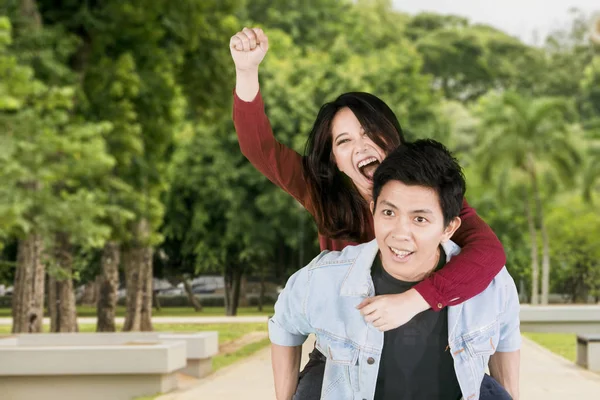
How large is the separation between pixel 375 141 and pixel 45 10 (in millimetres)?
12938

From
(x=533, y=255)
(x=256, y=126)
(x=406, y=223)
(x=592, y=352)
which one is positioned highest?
(x=256, y=126)

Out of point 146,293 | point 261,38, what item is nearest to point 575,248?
point 146,293

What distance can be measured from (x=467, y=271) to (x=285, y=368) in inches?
16.0

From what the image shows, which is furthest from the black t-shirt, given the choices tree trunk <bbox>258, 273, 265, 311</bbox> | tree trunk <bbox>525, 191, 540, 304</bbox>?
tree trunk <bbox>525, 191, 540, 304</bbox>

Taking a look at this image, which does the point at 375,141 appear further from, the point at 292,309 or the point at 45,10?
the point at 45,10

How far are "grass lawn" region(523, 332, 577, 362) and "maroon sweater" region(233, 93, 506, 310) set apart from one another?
38.2ft

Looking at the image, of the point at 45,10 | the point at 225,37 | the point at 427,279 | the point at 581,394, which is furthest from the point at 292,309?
the point at 225,37

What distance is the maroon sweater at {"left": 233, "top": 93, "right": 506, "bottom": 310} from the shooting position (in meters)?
2.01

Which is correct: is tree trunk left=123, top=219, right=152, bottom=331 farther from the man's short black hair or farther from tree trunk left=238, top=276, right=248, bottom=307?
the man's short black hair

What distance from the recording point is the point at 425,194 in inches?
78.2

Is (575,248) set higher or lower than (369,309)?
lower

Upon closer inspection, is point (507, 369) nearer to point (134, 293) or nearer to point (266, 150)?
point (266, 150)

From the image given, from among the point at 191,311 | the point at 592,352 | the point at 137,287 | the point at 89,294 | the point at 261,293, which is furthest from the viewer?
the point at 89,294

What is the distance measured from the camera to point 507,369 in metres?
2.17
